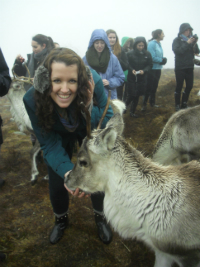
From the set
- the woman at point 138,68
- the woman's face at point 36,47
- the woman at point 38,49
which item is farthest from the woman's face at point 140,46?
the woman's face at point 36,47

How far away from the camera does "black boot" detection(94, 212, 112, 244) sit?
248cm

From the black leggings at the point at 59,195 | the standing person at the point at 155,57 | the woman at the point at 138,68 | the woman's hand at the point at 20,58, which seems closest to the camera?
the black leggings at the point at 59,195

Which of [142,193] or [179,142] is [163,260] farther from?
[179,142]

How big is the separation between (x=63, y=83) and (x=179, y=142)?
105 inches

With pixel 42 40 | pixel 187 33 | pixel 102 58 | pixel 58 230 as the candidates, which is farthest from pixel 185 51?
pixel 58 230

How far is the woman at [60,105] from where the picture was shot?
1.63 metres

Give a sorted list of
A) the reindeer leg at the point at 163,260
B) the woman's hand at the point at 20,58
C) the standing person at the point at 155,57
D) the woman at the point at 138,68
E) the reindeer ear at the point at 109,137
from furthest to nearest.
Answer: the standing person at the point at 155,57, the woman at the point at 138,68, the woman's hand at the point at 20,58, the reindeer leg at the point at 163,260, the reindeer ear at the point at 109,137

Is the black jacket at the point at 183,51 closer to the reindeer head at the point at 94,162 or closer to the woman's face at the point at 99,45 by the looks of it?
the woman's face at the point at 99,45

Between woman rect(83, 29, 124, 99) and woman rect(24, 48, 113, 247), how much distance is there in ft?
6.57

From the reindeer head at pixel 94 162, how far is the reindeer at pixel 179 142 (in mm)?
1992

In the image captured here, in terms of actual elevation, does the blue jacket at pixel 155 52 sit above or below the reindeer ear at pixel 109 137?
above

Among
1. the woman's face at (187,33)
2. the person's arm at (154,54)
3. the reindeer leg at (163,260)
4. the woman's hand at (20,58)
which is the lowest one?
the reindeer leg at (163,260)

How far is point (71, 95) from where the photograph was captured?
1.75 m

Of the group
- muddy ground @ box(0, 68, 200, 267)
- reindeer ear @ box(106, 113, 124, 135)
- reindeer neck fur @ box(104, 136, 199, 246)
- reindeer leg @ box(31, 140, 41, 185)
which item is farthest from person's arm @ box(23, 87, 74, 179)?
reindeer leg @ box(31, 140, 41, 185)
